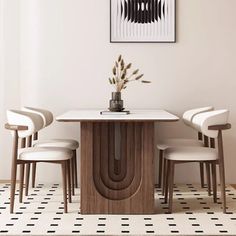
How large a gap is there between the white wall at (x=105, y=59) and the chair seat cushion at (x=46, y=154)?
1113 mm

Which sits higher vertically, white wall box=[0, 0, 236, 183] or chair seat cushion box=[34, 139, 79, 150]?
white wall box=[0, 0, 236, 183]

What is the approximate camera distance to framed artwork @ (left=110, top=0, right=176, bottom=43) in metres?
5.38

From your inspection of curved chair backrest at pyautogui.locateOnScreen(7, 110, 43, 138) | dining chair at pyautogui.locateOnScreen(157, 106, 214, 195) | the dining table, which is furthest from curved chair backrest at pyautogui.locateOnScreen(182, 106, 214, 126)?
curved chair backrest at pyautogui.locateOnScreen(7, 110, 43, 138)

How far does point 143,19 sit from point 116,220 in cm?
210

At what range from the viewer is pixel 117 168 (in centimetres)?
439

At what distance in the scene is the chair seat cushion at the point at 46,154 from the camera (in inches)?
170

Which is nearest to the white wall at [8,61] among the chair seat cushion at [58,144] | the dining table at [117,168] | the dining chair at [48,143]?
the dining chair at [48,143]

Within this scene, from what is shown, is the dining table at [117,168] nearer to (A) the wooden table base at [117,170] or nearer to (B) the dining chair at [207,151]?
(A) the wooden table base at [117,170]

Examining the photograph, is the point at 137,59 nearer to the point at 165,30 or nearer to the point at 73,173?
the point at 165,30

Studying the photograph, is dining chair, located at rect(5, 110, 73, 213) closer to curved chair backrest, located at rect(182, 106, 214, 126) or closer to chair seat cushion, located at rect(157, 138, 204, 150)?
chair seat cushion, located at rect(157, 138, 204, 150)

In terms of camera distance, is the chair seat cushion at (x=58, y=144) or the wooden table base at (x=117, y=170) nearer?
the wooden table base at (x=117, y=170)

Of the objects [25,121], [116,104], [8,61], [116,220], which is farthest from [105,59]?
[116,220]

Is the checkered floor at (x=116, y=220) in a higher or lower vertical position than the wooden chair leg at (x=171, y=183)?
lower

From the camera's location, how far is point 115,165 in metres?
4.39
